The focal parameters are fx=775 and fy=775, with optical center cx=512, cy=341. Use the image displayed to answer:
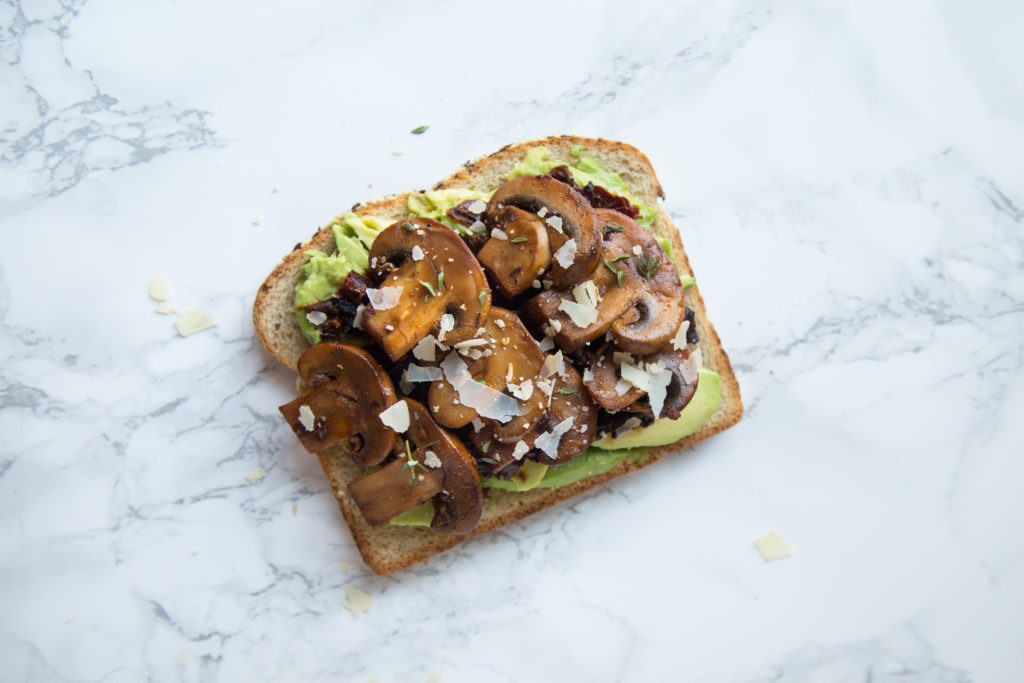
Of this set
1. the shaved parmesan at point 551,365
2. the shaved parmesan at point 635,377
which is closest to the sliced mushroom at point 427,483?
the shaved parmesan at point 551,365

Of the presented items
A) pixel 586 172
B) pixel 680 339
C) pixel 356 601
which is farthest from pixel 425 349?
pixel 356 601

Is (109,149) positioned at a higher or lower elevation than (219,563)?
higher

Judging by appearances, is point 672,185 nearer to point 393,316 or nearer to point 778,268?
point 778,268

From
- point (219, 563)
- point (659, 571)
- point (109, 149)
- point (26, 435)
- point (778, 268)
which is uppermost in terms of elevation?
point (109, 149)

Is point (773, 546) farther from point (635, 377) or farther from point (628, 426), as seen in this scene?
point (635, 377)

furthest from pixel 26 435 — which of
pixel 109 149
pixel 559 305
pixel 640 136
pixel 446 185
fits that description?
pixel 640 136

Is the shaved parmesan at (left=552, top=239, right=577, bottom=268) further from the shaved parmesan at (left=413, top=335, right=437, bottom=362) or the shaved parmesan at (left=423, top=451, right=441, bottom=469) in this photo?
the shaved parmesan at (left=423, top=451, right=441, bottom=469)

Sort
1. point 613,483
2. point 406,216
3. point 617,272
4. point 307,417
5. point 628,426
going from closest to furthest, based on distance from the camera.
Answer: point 617,272 < point 307,417 < point 628,426 < point 406,216 < point 613,483

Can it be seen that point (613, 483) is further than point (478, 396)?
Yes
